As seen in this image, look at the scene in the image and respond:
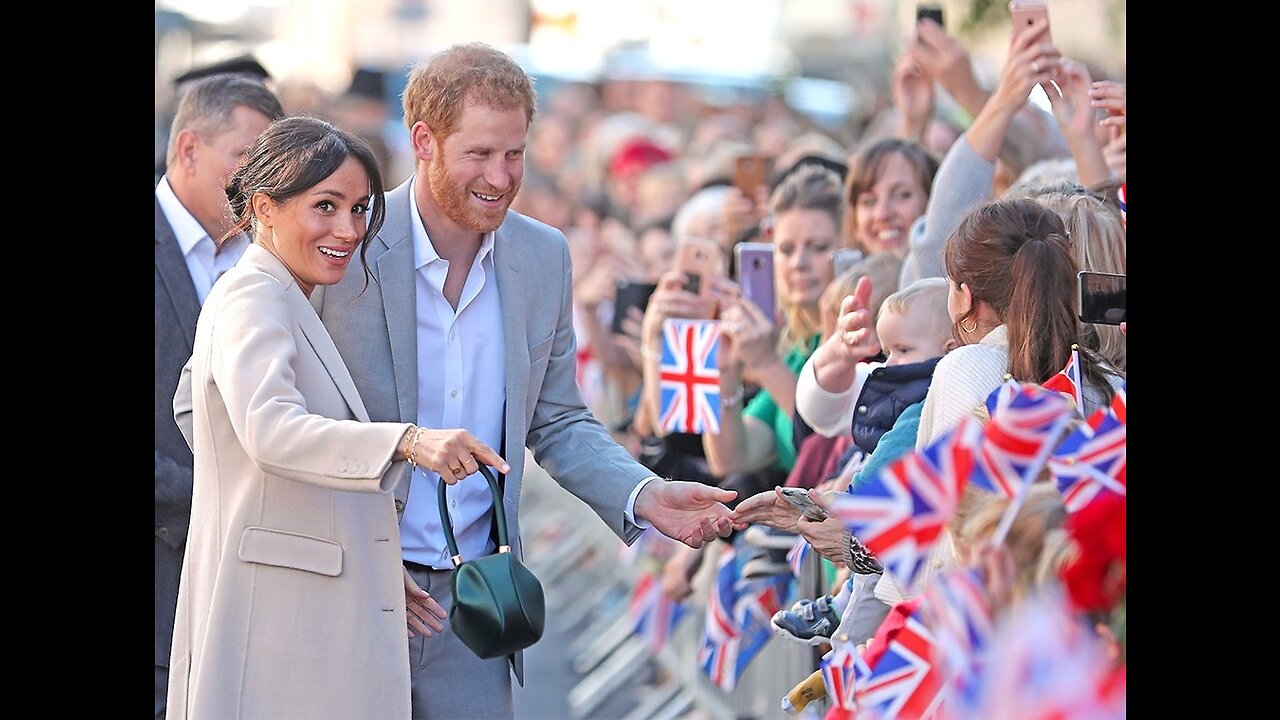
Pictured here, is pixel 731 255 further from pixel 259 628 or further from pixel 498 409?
pixel 259 628

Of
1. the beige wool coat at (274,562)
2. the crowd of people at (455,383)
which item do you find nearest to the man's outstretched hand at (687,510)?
the crowd of people at (455,383)

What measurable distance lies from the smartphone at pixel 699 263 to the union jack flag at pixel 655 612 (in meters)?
1.48

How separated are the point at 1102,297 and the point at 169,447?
2.32 metres

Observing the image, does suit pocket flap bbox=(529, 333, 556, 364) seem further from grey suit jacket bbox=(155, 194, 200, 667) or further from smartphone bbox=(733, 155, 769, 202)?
smartphone bbox=(733, 155, 769, 202)

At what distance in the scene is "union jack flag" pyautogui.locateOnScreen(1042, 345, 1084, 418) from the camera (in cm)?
336

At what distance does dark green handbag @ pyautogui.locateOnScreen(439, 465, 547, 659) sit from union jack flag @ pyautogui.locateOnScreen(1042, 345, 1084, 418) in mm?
1069

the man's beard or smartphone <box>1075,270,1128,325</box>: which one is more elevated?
the man's beard

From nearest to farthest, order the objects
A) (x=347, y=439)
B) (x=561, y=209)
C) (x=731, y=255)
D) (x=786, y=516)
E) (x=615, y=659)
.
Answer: (x=347, y=439) < (x=786, y=516) < (x=731, y=255) < (x=615, y=659) < (x=561, y=209)

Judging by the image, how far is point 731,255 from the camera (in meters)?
7.54

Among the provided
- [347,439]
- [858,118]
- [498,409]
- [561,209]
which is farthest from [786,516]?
[561,209]

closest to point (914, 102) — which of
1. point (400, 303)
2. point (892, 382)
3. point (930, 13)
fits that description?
point (930, 13)

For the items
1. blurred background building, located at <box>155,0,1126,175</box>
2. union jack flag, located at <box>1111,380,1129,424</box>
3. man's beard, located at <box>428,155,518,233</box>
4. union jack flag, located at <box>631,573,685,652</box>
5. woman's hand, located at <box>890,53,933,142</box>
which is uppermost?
blurred background building, located at <box>155,0,1126,175</box>

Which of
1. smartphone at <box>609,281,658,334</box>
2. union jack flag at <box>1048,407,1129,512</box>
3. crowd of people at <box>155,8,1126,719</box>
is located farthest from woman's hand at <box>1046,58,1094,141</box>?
smartphone at <box>609,281,658,334</box>

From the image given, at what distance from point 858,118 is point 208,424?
29.5 ft
